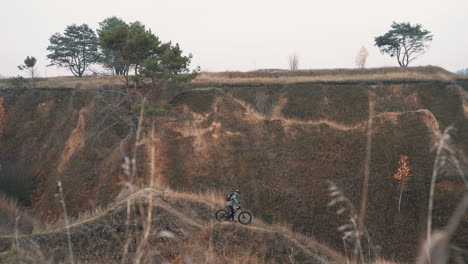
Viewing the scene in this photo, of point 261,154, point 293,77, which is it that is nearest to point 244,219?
point 261,154

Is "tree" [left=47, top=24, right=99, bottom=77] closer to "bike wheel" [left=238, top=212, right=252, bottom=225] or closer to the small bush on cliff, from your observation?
the small bush on cliff

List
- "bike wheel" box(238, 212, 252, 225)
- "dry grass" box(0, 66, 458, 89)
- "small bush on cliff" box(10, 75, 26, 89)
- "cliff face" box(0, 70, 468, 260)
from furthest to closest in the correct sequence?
"dry grass" box(0, 66, 458, 89) < "small bush on cliff" box(10, 75, 26, 89) < "cliff face" box(0, 70, 468, 260) < "bike wheel" box(238, 212, 252, 225)

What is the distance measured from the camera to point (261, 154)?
79.6 ft

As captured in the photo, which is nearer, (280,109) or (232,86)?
(280,109)

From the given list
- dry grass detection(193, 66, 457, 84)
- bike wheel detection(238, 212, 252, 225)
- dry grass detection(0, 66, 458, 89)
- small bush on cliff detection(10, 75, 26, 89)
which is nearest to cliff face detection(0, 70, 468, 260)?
small bush on cliff detection(10, 75, 26, 89)

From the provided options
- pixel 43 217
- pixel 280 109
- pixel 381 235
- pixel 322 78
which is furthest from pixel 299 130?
pixel 322 78

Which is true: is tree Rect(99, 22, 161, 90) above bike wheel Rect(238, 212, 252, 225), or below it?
above

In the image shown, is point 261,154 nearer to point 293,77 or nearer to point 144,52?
point 144,52

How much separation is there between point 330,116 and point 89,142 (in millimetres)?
32245

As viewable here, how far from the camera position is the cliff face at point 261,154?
61.5 feet

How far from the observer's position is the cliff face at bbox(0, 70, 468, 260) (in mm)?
18734

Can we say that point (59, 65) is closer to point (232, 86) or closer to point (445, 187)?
point (232, 86)

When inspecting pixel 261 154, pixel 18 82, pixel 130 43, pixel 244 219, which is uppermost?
pixel 130 43

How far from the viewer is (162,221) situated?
35.3 feet
